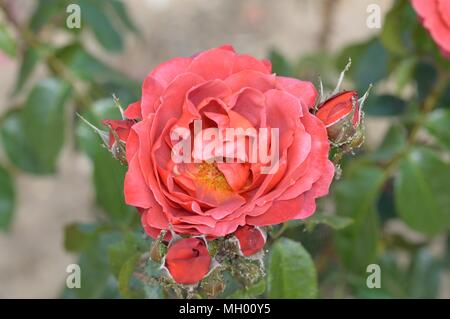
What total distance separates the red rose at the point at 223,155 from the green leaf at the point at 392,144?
1.36 ft

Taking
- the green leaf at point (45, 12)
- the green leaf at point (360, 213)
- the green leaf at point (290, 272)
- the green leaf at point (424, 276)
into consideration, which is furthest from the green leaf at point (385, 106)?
the green leaf at point (45, 12)

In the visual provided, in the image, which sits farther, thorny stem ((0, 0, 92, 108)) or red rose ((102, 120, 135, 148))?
thorny stem ((0, 0, 92, 108))

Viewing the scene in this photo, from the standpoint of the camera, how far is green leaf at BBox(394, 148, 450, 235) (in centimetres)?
94

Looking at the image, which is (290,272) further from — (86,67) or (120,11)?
(120,11)

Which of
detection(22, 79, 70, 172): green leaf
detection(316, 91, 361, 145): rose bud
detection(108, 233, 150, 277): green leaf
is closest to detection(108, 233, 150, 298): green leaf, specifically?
detection(108, 233, 150, 277): green leaf

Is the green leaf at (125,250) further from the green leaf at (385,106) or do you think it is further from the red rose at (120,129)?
the green leaf at (385,106)

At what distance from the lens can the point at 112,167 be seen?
0.97 meters

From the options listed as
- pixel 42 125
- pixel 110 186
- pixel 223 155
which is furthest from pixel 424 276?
pixel 223 155

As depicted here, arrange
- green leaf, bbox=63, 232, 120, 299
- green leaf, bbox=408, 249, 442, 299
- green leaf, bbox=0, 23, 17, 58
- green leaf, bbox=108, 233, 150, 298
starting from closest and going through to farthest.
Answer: green leaf, bbox=108, 233, 150, 298 < green leaf, bbox=63, 232, 120, 299 < green leaf, bbox=0, 23, 17, 58 < green leaf, bbox=408, 249, 442, 299

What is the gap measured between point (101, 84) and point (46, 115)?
13cm

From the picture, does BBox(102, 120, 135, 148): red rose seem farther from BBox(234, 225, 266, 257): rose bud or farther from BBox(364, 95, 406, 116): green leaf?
BBox(364, 95, 406, 116): green leaf

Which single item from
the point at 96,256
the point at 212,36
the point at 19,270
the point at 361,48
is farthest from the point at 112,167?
the point at 212,36

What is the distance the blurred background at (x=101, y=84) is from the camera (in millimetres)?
1060

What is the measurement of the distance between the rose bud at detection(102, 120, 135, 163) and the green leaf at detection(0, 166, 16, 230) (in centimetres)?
61
